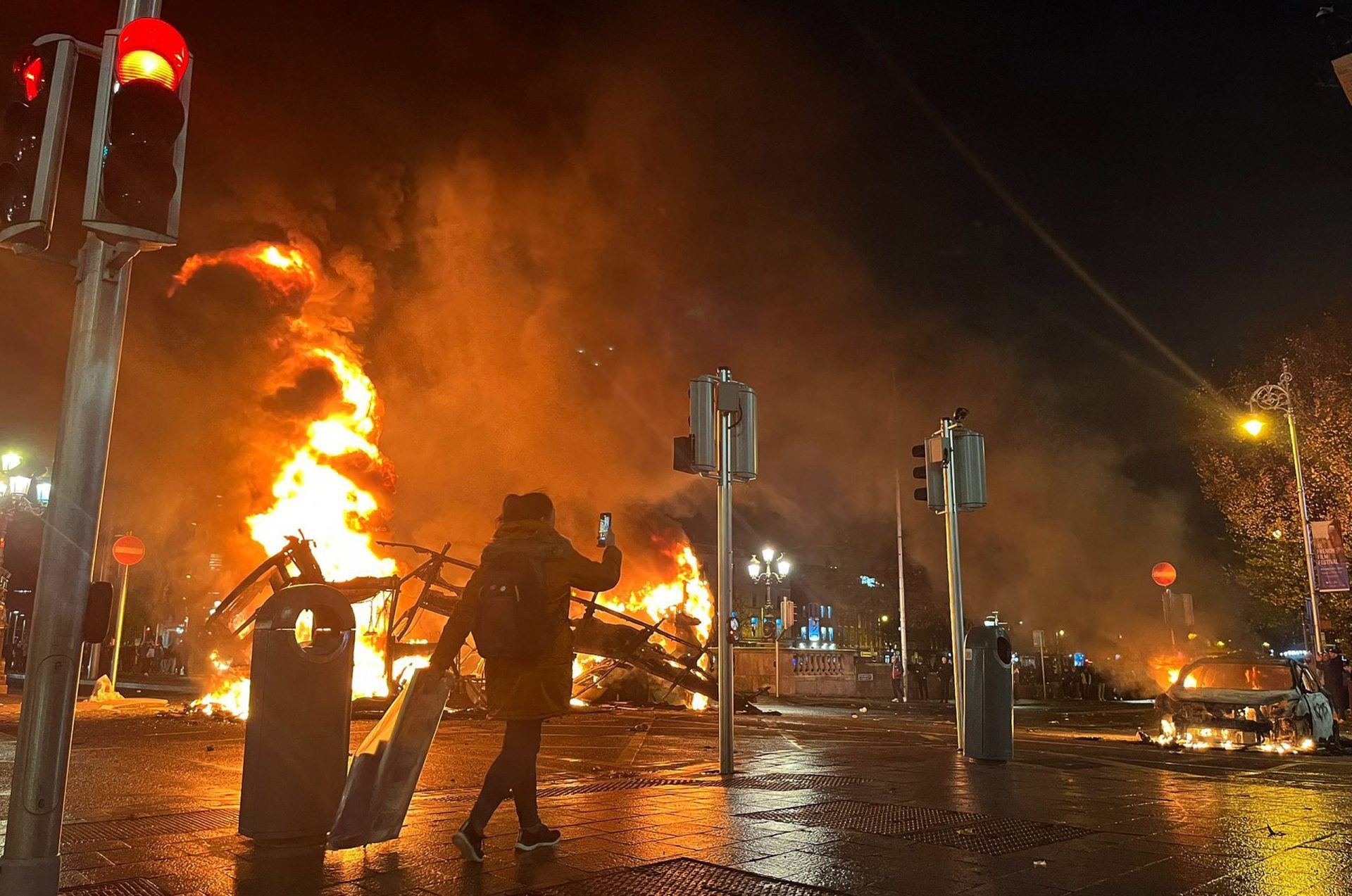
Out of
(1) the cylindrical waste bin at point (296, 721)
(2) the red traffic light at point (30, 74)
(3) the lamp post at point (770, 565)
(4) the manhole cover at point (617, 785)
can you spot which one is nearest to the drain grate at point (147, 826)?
(1) the cylindrical waste bin at point (296, 721)

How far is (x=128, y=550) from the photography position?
1823 centimetres

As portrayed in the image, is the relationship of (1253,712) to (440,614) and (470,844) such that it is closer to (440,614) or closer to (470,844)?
(470,844)

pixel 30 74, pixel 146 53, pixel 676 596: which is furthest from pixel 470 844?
pixel 676 596

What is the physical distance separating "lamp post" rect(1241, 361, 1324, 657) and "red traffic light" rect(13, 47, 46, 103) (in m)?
23.6

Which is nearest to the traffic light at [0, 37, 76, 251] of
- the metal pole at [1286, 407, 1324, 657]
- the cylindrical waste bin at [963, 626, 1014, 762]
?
the cylindrical waste bin at [963, 626, 1014, 762]

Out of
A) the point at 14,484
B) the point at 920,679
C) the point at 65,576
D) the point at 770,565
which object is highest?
the point at 14,484

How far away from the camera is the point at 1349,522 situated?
23.2 metres

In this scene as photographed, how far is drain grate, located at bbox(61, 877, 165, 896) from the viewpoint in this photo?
3.60 m

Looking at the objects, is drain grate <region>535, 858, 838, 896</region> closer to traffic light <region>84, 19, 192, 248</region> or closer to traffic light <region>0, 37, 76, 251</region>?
traffic light <region>84, 19, 192, 248</region>

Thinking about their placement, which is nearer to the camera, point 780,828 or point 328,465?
point 780,828

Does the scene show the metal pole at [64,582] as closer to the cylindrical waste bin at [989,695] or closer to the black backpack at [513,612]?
the black backpack at [513,612]

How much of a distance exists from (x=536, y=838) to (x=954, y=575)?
6.67m

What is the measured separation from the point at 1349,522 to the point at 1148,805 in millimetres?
21783

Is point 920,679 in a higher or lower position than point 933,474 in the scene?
lower
